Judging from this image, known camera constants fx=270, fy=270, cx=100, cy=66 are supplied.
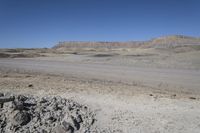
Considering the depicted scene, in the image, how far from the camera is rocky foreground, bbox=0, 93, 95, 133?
6.77 meters

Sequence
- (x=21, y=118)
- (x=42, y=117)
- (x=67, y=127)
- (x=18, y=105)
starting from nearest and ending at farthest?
(x=67, y=127) → (x=21, y=118) → (x=42, y=117) → (x=18, y=105)

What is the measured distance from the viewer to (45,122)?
23.0 ft

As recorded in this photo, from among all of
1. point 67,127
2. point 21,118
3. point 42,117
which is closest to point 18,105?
point 21,118

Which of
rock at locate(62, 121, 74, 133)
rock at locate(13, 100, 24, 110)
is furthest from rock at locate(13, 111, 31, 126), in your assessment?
rock at locate(62, 121, 74, 133)

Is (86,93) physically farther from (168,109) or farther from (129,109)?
(168,109)

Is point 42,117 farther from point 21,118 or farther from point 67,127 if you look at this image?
point 67,127

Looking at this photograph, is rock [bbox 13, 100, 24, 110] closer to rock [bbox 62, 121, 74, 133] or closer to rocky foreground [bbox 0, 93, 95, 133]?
rocky foreground [bbox 0, 93, 95, 133]

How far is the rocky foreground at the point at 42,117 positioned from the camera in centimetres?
677

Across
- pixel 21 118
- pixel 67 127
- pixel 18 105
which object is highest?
pixel 18 105

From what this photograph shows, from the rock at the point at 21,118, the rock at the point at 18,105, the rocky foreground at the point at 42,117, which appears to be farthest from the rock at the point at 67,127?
the rock at the point at 18,105

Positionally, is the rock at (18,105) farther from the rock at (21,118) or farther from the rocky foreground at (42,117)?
the rock at (21,118)

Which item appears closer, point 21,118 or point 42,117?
point 21,118

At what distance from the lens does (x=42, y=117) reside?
728 centimetres

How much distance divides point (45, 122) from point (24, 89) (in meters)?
5.14
